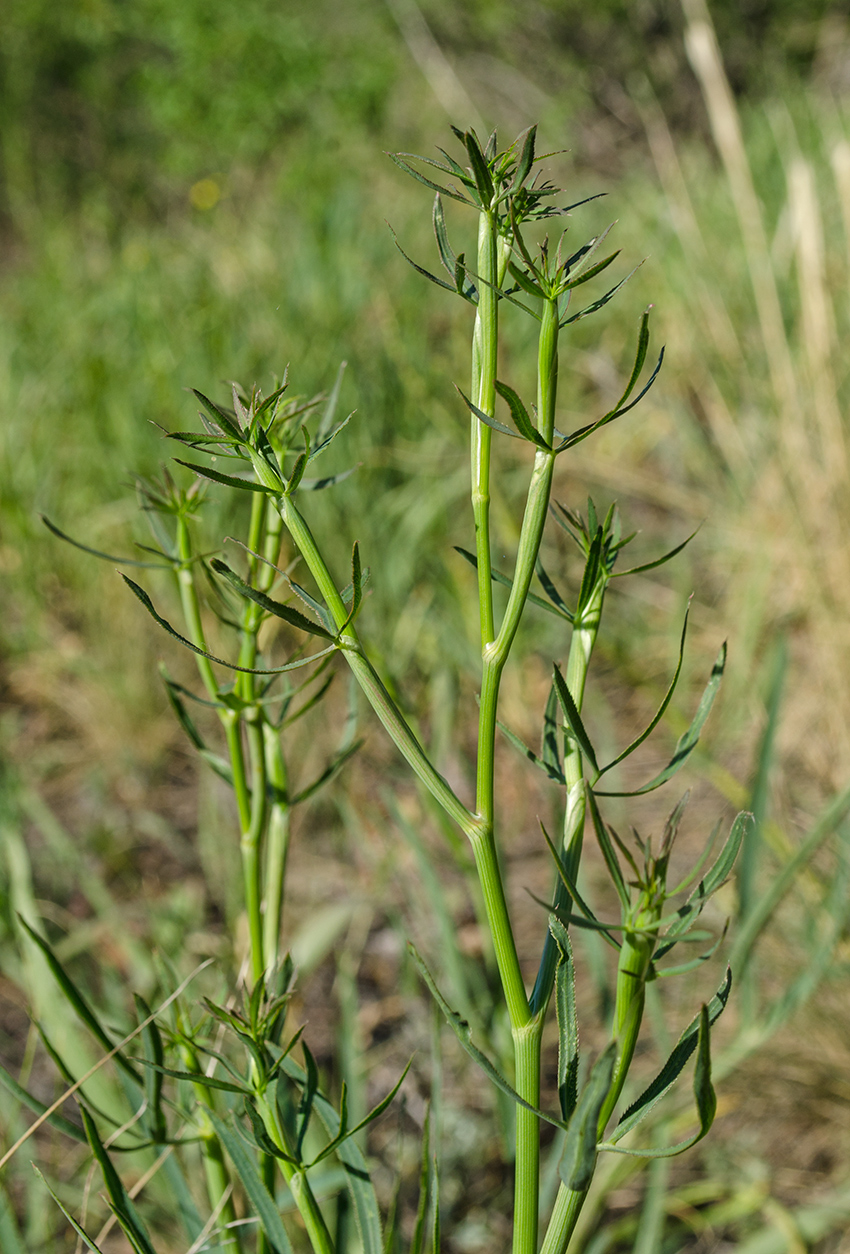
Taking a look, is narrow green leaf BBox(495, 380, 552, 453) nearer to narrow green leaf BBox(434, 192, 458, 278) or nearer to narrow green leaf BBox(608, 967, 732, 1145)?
narrow green leaf BBox(434, 192, 458, 278)

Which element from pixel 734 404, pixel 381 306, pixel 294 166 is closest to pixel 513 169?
pixel 734 404

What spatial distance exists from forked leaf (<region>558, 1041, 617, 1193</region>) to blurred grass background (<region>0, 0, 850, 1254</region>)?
237mm

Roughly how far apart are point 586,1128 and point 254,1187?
149mm

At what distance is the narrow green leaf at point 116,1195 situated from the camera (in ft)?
0.98

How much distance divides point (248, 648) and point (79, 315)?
2.24 meters

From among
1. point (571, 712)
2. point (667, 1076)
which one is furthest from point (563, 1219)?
point (571, 712)

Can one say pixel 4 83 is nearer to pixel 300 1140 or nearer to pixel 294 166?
pixel 294 166

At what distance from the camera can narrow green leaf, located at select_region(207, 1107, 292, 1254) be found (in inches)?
12.9

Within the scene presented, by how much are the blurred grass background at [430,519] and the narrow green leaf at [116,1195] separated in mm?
212

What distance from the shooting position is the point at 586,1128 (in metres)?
0.24

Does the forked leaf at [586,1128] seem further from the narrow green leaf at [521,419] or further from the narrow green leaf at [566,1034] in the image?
the narrow green leaf at [521,419]

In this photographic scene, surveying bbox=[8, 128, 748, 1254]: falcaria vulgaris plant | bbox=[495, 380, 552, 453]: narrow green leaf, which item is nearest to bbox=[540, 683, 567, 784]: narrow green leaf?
bbox=[8, 128, 748, 1254]: falcaria vulgaris plant

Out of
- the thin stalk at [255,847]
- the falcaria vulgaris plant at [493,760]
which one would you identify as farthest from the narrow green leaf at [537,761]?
the thin stalk at [255,847]

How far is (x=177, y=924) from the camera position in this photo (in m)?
0.83
